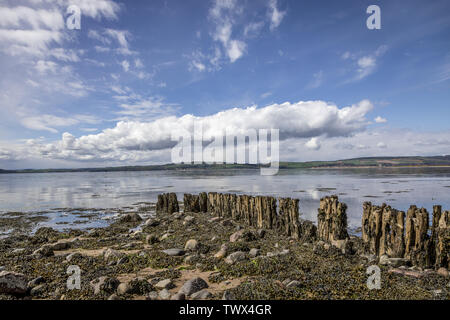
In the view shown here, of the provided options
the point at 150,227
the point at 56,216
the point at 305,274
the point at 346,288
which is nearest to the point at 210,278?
the point at 305,274

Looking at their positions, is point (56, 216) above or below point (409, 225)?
below

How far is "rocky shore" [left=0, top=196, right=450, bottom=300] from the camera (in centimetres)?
711

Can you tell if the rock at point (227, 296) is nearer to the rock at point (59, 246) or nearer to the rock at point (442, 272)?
the rock at point (442, 272)

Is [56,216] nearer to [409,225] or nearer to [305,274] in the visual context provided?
[305,274]

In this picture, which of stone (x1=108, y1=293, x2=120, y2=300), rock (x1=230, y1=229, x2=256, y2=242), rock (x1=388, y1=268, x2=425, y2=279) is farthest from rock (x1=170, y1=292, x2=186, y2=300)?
rock (x1=388, y1=268, x2=425, y2=279)

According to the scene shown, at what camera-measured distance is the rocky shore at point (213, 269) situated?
7.11 m

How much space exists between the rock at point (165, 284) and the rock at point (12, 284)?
3.63 metres

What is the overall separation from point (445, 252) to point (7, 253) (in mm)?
17518

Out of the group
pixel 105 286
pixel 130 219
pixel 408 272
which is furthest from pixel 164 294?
pixel 130 219

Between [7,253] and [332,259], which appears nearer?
[332,259]

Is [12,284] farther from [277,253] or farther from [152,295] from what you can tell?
[277,253]

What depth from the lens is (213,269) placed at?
30.3 ft

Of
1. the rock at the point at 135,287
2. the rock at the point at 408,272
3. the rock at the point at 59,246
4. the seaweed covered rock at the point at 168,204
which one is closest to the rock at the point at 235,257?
the rock at the point at 135,287
